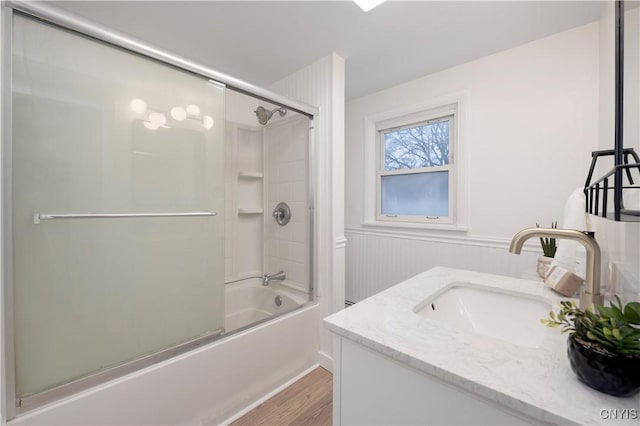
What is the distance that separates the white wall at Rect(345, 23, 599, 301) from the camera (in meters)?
1.69

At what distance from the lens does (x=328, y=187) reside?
1.99 metres

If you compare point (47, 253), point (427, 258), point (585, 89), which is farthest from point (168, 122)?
point (585, 89)

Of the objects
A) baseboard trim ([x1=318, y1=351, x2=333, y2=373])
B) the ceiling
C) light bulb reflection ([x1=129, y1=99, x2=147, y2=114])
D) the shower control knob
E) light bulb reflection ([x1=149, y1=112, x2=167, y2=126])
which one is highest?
the ceiling

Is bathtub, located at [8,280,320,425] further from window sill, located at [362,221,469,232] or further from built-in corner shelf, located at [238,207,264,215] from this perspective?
window sill, located at [362,221,469,232]

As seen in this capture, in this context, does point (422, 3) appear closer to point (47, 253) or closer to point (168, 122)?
point (168, 122)

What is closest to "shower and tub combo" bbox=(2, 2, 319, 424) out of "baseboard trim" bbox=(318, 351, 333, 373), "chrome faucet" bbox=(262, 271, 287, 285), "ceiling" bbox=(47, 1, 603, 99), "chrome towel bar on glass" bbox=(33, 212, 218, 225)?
"chrome towel bar on glass" bbox=(33, 212, 218, 225)

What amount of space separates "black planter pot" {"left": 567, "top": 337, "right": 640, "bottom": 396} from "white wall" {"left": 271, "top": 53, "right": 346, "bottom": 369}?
1.51 metres

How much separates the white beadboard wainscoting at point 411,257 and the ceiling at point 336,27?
141 cm

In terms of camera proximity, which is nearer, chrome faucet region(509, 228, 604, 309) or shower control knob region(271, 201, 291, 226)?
chrome faucet region(509, 228, 604, 309)

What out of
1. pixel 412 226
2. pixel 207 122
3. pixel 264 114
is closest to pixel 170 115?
pixel 207 122

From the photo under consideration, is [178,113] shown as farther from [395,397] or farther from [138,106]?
[395,397]

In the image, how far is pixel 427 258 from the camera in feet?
7.69

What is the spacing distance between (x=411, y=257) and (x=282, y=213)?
1.25 metres

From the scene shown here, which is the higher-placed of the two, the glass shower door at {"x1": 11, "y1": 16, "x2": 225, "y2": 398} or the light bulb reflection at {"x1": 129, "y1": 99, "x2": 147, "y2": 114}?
the light bulb reflection at {"x1": 129, "y1": 99, "x2": 147, "y2": 114}
